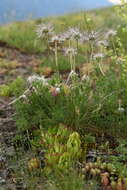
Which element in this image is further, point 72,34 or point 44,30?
point 44,30

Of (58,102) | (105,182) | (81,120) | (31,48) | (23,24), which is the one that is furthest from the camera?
(23,24)

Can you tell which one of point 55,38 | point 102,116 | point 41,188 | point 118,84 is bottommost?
point 41,188

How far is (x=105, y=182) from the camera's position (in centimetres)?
364

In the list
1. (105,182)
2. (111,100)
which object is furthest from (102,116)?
(105,182)

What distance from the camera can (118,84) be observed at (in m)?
5.04

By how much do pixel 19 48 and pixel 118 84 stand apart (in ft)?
25.6

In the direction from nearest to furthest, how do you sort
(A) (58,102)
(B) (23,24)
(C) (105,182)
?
(C) (105,182) < (A) (58,102) < (B) (23,24)

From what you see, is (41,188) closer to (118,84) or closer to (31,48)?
(118,84)

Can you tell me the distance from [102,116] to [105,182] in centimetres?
129

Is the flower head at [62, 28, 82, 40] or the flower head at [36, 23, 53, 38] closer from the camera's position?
the flower head at [62, 28, 82, 40]

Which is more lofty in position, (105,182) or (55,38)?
(55,38)

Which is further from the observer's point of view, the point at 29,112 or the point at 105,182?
the point at 29,112

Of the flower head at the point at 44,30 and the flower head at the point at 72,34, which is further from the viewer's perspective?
the flower head at the point at 44,30

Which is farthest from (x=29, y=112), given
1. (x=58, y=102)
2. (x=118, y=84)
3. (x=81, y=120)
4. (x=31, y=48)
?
(x=31, y=48)
